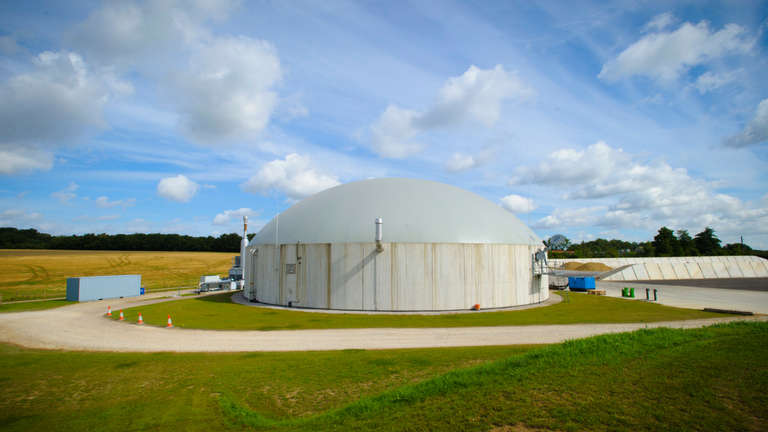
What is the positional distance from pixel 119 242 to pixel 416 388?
118221 mm

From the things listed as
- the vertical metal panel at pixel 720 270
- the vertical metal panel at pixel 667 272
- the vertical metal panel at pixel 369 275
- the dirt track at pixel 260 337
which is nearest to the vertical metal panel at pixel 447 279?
the vertical metal panel at pixel 369 275

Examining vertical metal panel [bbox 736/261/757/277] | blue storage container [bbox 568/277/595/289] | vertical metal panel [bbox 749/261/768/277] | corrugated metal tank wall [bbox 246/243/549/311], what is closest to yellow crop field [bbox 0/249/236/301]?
corrugated metal tank wall [bbox 246/243/549/311]

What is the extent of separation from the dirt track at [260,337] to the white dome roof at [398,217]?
8.73 meters

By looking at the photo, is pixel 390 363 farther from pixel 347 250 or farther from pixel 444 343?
pixel 347 250

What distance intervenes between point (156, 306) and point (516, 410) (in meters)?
28.2

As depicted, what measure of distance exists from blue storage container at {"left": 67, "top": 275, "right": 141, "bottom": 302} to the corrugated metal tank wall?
18.9 metres

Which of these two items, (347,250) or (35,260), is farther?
(35,260)

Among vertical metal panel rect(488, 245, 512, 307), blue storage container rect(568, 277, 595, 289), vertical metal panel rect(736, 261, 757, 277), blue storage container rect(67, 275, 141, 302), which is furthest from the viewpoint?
vertical metal panel rect(736, 261, 757, 277)

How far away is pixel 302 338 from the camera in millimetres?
16297

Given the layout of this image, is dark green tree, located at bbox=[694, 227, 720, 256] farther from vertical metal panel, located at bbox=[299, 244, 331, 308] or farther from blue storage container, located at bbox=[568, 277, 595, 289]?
vertical metal panel, located at bbox=[299, 244, 331, 308]

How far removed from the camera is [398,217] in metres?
26.9

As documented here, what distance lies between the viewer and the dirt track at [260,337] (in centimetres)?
1484

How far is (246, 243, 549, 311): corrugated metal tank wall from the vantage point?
24344 mm

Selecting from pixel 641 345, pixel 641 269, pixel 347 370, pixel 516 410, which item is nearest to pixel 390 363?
pixel 347 370
